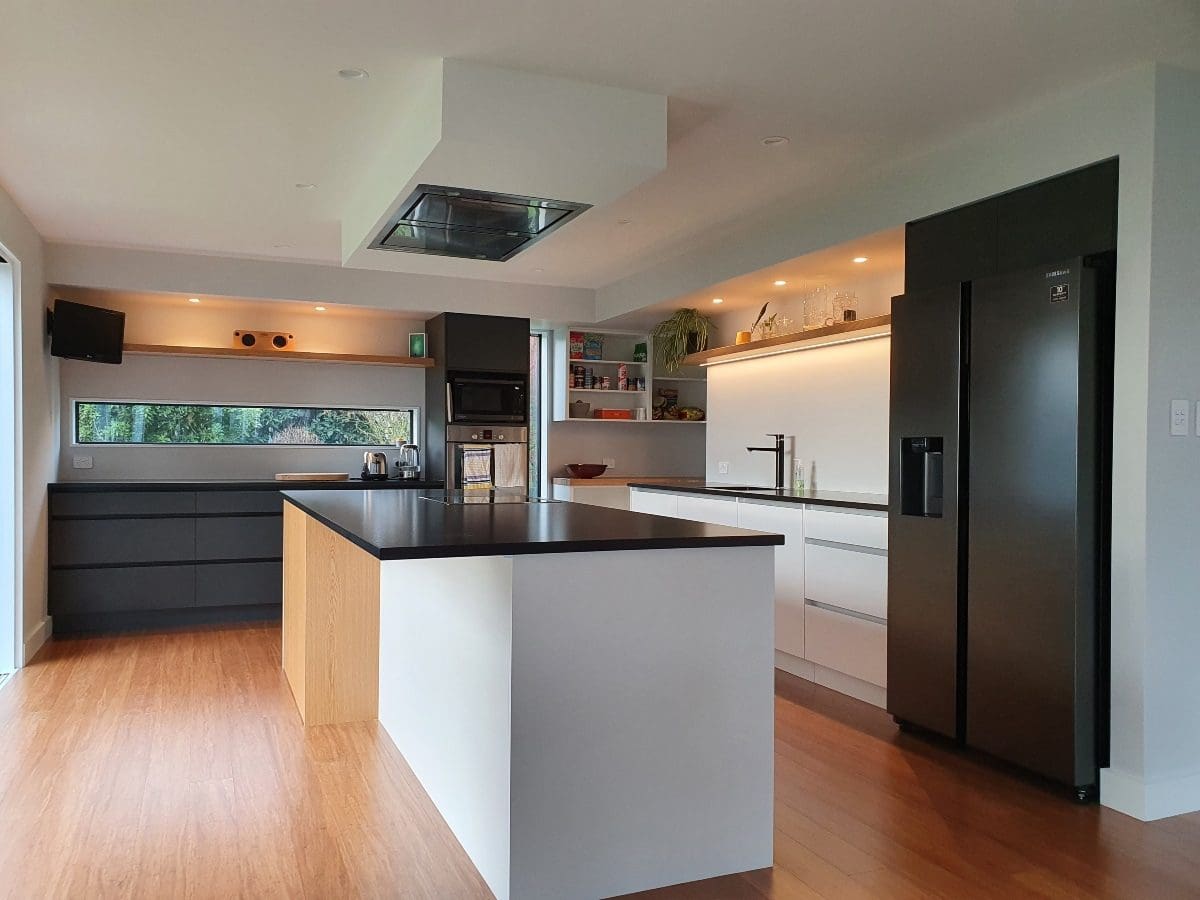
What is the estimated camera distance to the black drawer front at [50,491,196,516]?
17.7 feet

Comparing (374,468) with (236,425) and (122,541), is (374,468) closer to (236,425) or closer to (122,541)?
(236,425)

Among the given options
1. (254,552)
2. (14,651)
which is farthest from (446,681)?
(254,552)

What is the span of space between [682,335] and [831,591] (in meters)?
2.62

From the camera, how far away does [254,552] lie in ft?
19.1

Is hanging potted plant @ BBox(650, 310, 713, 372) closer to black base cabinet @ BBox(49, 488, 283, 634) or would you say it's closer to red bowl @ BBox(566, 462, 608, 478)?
red bowl @ BBox(566, 462, 608, 478)

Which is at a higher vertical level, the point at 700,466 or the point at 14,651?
the point at 700,466

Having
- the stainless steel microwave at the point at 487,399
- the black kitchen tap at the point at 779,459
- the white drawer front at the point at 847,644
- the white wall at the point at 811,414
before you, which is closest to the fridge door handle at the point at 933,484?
the white drawer front at the point at 847,644

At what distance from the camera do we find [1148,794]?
279 cm

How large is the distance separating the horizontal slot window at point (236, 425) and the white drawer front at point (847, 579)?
377 centimetres

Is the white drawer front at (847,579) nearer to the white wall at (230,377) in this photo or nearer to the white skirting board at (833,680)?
the white skirting board at (833,680)

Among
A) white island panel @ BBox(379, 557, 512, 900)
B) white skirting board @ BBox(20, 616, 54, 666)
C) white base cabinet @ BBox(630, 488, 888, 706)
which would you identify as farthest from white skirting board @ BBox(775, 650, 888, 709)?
white skirting board @ BBox(20, 616, 54, 666)

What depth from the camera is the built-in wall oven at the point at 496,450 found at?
6473mm

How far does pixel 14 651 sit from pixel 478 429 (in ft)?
10.4

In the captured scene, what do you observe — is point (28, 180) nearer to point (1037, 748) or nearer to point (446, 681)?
point (446, 681)
